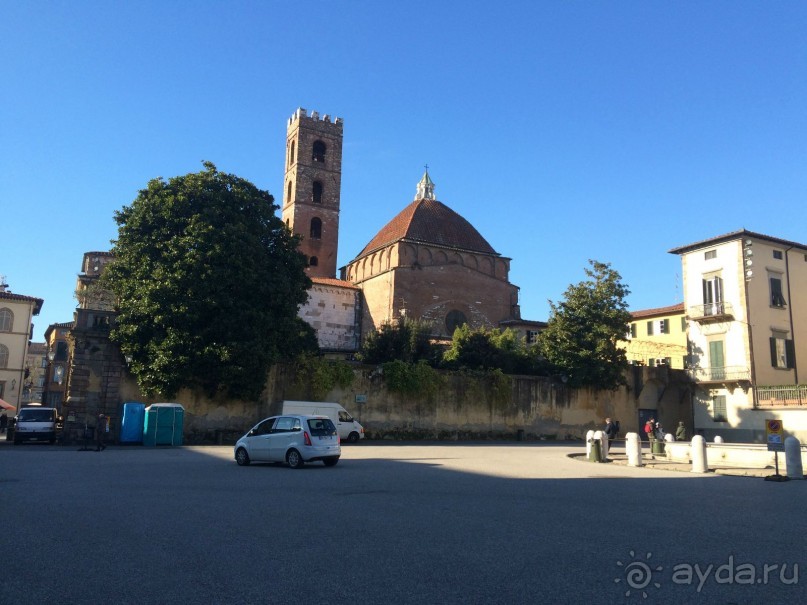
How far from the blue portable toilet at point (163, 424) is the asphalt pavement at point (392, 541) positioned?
11.8 meters

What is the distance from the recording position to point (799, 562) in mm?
6539

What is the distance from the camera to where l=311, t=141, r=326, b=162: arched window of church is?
6681 centimetres

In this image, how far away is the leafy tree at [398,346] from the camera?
39250mm

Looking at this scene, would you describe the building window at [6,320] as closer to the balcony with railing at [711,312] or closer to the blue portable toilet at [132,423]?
the blue portable toilet at [132,423]

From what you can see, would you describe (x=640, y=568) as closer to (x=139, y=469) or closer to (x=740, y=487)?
(x=740, y=487)

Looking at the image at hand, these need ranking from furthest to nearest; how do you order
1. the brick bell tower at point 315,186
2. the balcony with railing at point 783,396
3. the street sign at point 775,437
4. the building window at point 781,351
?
1. the brick bell tower at point 315,186
2. the building window at point 781,351
3. the balcony with railing at point 783,396
4. the street sign at point 775,437

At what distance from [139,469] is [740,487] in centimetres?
1333

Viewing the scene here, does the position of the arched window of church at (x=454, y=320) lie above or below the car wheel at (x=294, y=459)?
above

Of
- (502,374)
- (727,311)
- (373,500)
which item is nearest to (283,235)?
(502,374)

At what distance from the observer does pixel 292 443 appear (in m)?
16.8

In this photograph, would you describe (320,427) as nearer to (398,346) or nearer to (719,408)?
(398,346)

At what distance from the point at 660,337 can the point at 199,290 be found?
34557mm

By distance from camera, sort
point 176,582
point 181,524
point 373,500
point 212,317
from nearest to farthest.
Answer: point 176,582
point 181,524
point 373,500
point 212,317

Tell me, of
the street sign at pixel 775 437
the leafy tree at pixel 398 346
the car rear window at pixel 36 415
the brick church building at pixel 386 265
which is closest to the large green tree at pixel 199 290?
the car rear window at pixel 36 415
